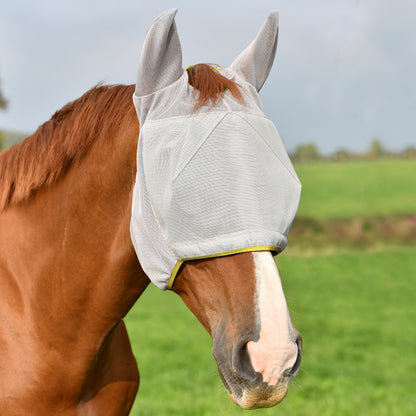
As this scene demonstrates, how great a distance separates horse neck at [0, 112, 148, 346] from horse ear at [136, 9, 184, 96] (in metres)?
0.21

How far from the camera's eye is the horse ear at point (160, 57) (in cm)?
162

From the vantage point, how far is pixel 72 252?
6.62 feet

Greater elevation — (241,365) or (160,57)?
(160,57)

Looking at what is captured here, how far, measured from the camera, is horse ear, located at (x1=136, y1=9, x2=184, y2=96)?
5.32ft

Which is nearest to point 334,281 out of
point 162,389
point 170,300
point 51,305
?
point 170,300

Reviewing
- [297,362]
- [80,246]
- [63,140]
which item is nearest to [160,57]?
[63,140]

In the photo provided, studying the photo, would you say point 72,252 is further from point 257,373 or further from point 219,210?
point 257,373

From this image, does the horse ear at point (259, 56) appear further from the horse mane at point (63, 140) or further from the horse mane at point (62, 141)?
the horse mane at point (62, 141)

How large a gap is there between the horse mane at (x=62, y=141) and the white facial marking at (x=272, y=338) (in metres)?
0.86

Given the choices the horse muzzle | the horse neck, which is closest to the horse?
the horse neck

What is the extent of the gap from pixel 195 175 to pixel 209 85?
346 millimetres

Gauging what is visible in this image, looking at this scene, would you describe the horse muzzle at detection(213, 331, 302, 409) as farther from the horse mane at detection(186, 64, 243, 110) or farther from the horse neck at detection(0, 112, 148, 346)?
the horse mane at detection(186, 64, 243, 110)

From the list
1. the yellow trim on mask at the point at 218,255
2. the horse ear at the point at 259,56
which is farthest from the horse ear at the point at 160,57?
the yellow trim on mask at the point at 218,255

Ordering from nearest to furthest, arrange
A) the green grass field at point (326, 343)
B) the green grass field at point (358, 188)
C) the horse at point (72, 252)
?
1. the horse at point (72, 252)
2. the green grass field at point (326, 343)
3. the green grass field at point (358, 188)
